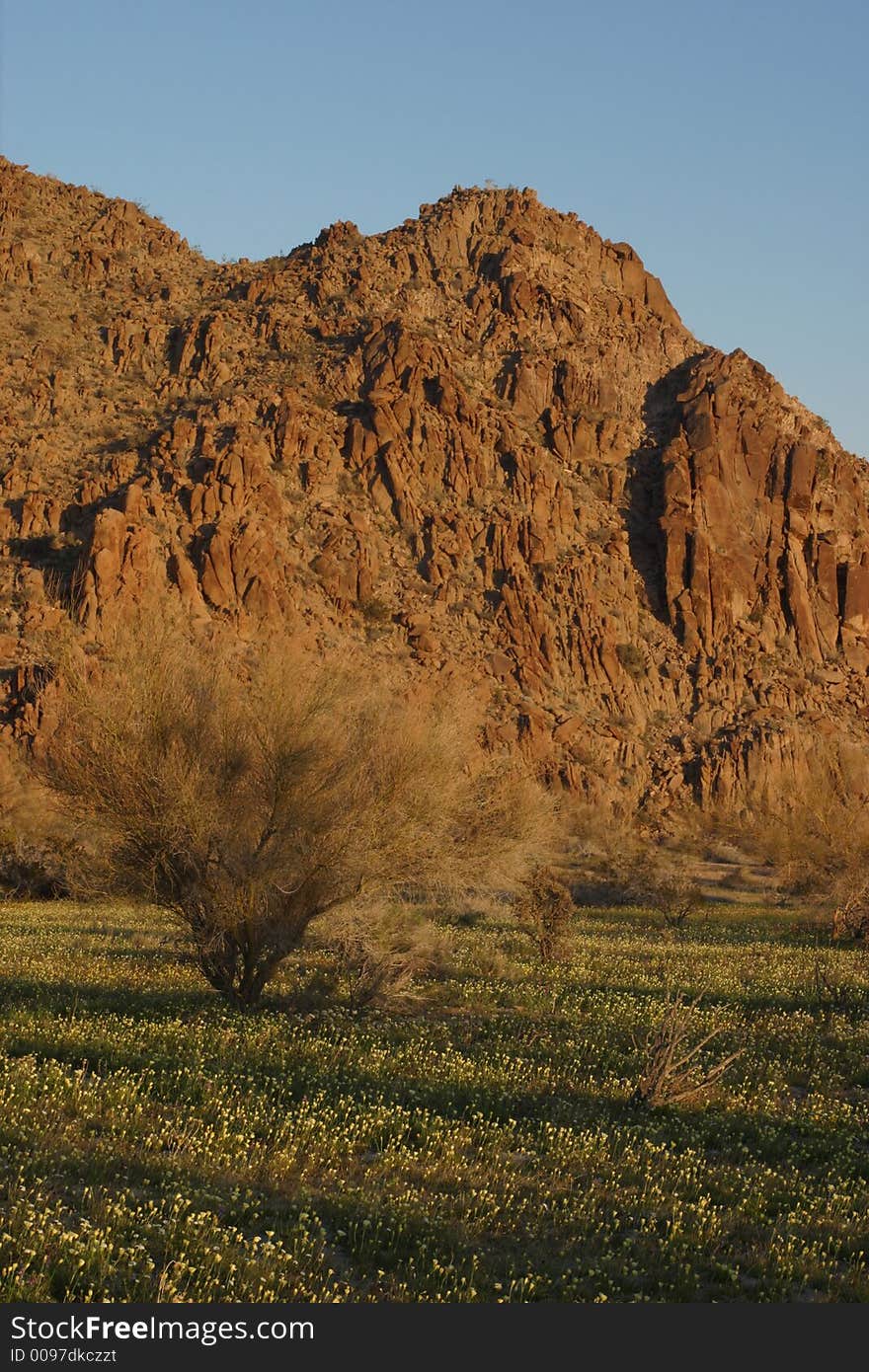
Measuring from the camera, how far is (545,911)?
830 inches

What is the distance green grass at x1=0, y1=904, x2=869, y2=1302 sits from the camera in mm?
5820

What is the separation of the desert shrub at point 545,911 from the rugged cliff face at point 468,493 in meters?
24.1

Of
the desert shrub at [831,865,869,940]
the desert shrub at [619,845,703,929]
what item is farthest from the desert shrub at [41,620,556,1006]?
the desert shrub at [619,845,703,929]

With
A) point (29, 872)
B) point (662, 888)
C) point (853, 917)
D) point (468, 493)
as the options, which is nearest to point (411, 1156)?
point (853, 917)

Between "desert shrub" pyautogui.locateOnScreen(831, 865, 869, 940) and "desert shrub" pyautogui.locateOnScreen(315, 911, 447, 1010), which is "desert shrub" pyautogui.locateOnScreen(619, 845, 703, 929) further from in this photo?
"desert shrub" pyautogui.locateOnScreen(315, 911, 447, 1010)

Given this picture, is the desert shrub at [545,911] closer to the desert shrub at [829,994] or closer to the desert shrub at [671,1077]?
the desert shrub at [829,994]

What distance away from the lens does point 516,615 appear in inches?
2233

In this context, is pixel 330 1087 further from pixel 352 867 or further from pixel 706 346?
pixel 706 346

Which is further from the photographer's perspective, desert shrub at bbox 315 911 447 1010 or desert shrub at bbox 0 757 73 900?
desert shrub at bbox 0 757 73 900

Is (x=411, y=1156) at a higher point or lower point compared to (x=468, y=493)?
lower

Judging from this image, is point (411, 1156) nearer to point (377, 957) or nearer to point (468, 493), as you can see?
point (377, 957)

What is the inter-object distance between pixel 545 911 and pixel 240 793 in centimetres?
900

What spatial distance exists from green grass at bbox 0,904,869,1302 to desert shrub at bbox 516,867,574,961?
5579 millimetres

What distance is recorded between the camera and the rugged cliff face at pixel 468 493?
52312 millimetres
